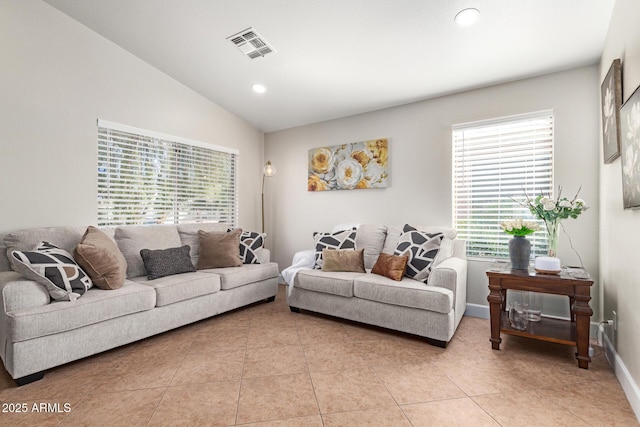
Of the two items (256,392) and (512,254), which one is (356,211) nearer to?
(512,254)

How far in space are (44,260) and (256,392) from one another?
1759 mm

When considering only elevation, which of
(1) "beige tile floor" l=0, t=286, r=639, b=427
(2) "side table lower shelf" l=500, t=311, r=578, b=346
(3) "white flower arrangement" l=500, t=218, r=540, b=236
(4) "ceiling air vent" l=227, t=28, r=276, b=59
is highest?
(4) "ceiling air vent" l=227, t=28, r=276, b=59

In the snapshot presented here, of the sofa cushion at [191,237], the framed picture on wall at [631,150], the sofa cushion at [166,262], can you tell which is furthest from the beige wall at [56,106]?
the framed picture on wall at [631,150]

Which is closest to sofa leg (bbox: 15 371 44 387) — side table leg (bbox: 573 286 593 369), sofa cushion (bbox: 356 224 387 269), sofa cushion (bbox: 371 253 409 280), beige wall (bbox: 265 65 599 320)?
sofa cushion (bbox: 371 253 409 280)

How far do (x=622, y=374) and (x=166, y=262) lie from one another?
3645 millimetres

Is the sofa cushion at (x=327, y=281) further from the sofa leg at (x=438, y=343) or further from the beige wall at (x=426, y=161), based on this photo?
the beige wall at (x=426, y=161)

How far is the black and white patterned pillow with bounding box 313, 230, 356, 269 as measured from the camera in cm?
341

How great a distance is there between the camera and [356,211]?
160 inches

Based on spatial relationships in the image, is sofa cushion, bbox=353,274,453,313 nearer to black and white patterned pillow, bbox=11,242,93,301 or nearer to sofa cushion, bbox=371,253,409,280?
sofa cushion, bbox=371,253,409,280

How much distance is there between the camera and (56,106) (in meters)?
2.81

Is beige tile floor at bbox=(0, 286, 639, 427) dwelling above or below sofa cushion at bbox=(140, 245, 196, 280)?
below

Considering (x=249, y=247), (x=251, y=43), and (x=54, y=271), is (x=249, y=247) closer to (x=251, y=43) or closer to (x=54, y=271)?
(x=54, y=271)

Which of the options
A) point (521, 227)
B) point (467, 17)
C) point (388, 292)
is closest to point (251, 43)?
point (467, 17)

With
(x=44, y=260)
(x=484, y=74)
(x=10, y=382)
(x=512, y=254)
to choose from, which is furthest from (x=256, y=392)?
(x=484, y=74)
